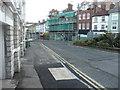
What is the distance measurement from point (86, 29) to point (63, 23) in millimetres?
14666

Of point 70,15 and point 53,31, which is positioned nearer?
point 70,15

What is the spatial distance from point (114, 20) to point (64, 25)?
83.2 ft

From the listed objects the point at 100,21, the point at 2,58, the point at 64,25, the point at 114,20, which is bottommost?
the point at 2,58

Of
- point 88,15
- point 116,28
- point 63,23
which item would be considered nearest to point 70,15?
point 63,23

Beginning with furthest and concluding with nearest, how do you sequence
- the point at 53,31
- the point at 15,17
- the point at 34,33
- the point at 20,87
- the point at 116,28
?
1. the point at 34,33
2. the point at 53,31
3. the point at 116,28
4. the point at 15,17
5. the point at 20,87

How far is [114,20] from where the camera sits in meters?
36.1

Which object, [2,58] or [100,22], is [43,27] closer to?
[100,22]

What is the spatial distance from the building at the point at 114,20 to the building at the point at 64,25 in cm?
1678

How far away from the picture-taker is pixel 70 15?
54.2 meters

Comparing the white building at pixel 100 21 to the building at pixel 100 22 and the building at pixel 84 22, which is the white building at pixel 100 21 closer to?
the building at pixel 100 22

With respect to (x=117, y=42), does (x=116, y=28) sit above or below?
above

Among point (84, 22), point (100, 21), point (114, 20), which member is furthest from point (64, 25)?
point (114, 20)

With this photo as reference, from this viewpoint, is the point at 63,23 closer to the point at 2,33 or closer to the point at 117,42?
the point at 117,42

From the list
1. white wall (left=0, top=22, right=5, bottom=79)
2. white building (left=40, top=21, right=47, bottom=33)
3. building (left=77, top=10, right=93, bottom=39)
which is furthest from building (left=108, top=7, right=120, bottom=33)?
white building (left=40, top=21, right=47, bottom=33)
